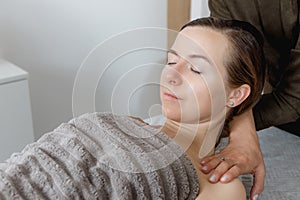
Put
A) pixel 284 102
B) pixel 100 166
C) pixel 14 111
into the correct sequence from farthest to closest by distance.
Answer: pixel 14 111
pixel 284 102
pixel 100 166

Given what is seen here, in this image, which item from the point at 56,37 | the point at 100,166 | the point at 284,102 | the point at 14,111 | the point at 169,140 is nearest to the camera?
the point at 100,166

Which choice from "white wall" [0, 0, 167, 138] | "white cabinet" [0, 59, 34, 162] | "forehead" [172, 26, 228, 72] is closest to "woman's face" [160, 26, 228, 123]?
"forehead" [172, 26, 228, 72]

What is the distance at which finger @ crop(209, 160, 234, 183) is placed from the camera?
935 millimetres

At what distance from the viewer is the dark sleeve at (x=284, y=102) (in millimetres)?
1210

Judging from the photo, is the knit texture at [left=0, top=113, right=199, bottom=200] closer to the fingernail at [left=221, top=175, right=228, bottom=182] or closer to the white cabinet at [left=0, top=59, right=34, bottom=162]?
the fingernail at [left=221, top=175, right=228, bottom=182]

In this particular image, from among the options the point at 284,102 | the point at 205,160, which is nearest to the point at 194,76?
the point at 205,160

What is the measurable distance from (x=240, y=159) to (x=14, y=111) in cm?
86

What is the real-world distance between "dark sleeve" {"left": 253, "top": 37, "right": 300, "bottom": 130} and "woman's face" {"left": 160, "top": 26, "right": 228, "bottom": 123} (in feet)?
1.07

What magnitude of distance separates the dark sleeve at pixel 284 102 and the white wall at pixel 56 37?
0.71 m

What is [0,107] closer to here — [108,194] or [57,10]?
[57,10]

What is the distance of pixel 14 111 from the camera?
151cm

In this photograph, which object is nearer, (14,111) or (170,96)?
(170,96)

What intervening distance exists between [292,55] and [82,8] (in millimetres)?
1063

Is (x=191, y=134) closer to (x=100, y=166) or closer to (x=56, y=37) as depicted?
(x=100, y=166)
